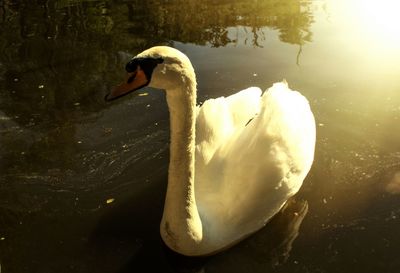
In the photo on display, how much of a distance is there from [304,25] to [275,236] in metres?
6.86

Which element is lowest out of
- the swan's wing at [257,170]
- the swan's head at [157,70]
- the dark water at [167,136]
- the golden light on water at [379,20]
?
the dark water at [167,136]

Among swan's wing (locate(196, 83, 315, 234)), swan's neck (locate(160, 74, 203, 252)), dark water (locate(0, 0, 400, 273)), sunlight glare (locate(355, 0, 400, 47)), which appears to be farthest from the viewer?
sunlight glare (locate(355, 0, 400, 47))

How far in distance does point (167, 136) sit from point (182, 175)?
2594 millimetres

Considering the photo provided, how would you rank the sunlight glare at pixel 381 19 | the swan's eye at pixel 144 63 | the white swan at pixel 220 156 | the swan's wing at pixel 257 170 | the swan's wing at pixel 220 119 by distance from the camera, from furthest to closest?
the sunlight glare at pixel 381 19 < the swan's wing at pixel 220 119 < the swan's wing at pixel 257 170 < the white swan at pixel 220 156 < the swan's eye at pixel 144 63

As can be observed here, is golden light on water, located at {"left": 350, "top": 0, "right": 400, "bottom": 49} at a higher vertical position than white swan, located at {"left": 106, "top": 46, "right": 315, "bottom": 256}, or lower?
lower

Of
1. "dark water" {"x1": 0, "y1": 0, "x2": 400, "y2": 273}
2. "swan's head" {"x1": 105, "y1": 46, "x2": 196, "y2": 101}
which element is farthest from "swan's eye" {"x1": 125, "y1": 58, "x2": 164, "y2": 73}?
"dark water" {"x1": 0, "y1": 0, "x2": 400, "y2": 273}

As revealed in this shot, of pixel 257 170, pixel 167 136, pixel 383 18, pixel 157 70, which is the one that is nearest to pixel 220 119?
pixel 257 170

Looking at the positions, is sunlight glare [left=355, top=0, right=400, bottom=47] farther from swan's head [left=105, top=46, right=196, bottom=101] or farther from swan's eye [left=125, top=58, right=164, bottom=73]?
swan's eye [left=125, top=58, right=164, bottom=73]

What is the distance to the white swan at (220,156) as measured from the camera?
384 centimetres

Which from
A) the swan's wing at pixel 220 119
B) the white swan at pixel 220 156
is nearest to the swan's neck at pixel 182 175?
the white swan at pixel 220 156

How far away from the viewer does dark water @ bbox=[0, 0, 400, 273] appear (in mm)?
4906

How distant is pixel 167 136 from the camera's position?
22.5ft

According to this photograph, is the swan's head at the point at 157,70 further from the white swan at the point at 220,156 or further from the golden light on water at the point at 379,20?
the golden light on water at the point at 379,20

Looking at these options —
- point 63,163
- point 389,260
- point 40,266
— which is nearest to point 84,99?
point 63,163
